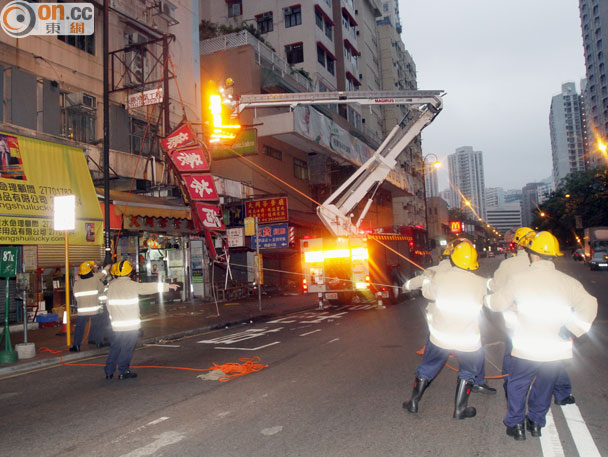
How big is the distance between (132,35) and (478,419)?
1884cm

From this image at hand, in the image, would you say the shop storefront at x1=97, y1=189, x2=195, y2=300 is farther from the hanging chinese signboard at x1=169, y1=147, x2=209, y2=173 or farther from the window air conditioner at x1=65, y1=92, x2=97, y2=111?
the window air conditioner at x1=65, y1=92, x2=97, y2=111

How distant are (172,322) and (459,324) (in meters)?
11.3

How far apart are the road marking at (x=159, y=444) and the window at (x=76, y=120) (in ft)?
43.3

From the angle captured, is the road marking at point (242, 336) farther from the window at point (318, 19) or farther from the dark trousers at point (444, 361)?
the window at point (318, 19)

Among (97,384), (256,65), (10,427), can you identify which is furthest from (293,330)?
(256,65)

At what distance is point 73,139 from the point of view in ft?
51.4

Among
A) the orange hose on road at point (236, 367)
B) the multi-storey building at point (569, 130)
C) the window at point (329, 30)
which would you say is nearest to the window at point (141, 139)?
the orange hose on road at point (236, 367)

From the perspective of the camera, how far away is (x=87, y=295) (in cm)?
1029

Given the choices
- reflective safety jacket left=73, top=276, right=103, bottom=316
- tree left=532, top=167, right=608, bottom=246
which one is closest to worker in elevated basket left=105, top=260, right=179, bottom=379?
reflective safety jacket left=73, top=276, right=103, bottom=316

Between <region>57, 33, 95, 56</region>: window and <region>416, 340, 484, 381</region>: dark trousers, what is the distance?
52.2ft

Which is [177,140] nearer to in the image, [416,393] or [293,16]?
[416,393]

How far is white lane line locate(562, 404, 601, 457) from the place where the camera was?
13.3 feet

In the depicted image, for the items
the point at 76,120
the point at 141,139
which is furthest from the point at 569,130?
the point at 76,120

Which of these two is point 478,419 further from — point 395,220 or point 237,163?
point 395,220
